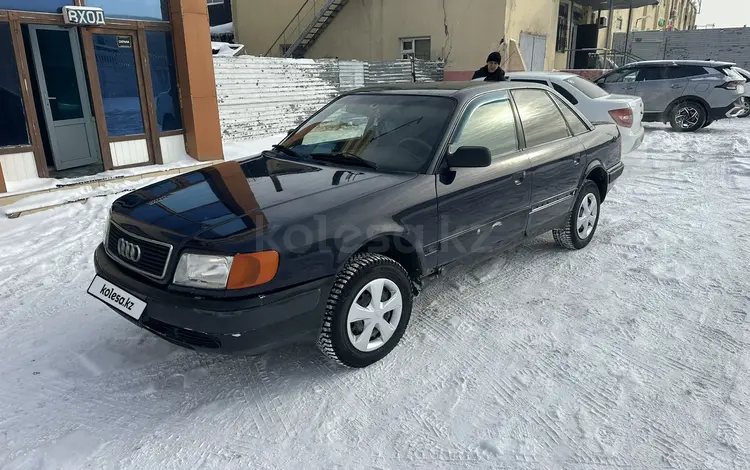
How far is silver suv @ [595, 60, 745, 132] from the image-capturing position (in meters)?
12.3

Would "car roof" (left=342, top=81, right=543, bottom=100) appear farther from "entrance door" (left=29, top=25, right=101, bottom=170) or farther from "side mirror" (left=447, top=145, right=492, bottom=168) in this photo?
"entrance door" (left=29, top=25, right=101, bottom=170)

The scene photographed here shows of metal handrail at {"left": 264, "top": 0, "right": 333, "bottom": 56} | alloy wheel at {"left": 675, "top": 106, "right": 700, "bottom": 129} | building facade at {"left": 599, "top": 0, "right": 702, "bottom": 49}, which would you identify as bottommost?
alloy wheel at {"left": 675, "top": 106, "right": 700, "bottom": 129}

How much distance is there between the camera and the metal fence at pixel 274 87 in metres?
11.2

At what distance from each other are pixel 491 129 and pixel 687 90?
37.4 feet

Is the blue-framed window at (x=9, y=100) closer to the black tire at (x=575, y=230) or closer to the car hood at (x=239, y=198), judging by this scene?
the car hood at (x=239, y=198)

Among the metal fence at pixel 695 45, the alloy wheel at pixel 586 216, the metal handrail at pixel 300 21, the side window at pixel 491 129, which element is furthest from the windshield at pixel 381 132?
the metal fence at pixel 695 45

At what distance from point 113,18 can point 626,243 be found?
7.70 meters

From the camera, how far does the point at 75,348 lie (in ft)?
10.7

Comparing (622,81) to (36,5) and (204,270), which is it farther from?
(204,270)

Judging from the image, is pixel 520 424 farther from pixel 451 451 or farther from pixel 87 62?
pixel 87 62

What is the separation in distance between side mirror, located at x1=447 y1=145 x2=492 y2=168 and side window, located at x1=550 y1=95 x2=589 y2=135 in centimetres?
185

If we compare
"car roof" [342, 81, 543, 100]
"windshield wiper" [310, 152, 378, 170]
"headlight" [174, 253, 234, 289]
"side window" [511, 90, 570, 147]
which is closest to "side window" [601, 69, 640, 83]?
"side window" [511, 90, 570, 147]

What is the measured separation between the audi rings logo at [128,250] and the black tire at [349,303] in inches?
42.3

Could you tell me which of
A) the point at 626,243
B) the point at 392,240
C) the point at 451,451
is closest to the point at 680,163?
the point at 626,243
